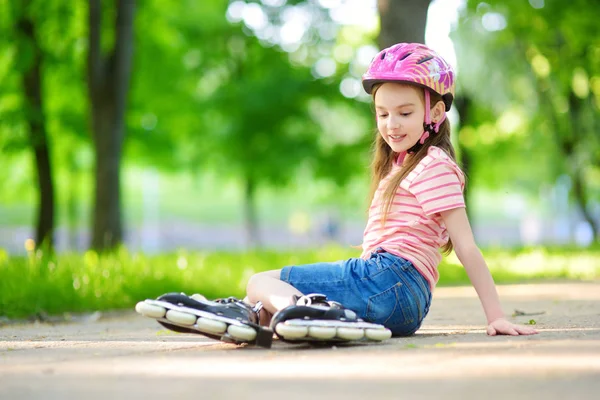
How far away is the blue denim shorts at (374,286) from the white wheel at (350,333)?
0.42 m

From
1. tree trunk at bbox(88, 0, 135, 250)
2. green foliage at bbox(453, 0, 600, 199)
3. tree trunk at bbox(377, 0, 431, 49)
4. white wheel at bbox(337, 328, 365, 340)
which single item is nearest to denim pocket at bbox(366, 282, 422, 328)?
white wheel at bbox(337, 328, 365, 340)

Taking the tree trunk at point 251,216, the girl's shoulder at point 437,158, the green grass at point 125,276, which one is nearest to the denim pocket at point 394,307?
the girl's shoulder at point 437,158

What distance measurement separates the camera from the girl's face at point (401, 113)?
13.7 feet

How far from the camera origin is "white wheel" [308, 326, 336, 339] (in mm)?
3422

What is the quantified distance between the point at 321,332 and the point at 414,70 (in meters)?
1.42

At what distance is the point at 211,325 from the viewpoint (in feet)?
11.5

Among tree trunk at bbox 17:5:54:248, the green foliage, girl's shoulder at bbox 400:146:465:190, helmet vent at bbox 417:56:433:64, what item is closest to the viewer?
girl's shoulder at bbox 400:146:465:190

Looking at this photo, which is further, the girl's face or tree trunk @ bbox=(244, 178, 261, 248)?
tree trunk @ bbox=(244, 178, 261, 248)

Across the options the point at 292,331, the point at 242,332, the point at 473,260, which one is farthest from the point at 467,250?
the point at 242,332

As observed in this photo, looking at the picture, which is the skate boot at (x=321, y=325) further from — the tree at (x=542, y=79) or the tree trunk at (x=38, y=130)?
the tree at (x=542, y=79)

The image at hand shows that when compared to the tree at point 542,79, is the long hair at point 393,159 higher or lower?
lower

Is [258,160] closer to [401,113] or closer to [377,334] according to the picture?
[401,113]

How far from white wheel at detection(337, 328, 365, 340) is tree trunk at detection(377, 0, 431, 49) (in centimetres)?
577

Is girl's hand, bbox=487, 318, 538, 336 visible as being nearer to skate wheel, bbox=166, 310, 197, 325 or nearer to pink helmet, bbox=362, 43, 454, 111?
pink helmet, bbox=362, 43, 454, 111
